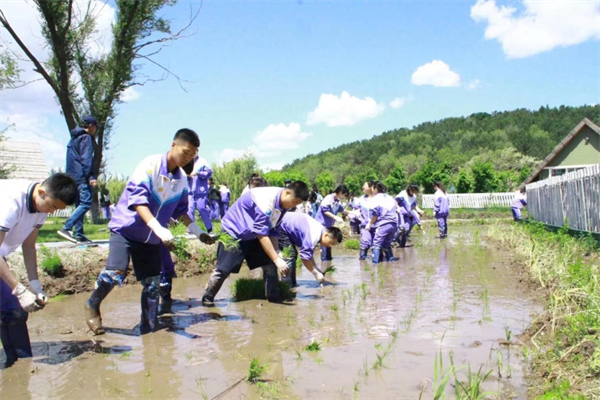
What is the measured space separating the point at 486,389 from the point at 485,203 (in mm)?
43559

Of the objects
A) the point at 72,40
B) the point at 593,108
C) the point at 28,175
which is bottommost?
the point at 28,175

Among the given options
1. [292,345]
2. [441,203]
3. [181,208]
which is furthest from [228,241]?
[441,203]

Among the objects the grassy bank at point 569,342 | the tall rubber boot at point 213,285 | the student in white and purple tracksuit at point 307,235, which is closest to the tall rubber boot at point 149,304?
the tall rubber boot at point 213,285

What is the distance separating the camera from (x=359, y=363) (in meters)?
4.46

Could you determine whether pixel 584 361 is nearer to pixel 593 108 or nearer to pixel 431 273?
pixel 431 273

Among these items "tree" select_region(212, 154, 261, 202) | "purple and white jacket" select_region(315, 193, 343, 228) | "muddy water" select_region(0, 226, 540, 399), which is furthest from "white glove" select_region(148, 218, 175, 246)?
"tree" select_region(212, 154, 261, 202)

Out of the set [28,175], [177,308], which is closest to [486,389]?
[177,308]

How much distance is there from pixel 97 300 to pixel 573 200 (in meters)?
11.8

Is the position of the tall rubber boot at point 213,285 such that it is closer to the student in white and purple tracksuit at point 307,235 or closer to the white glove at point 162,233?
the student in white and purple tracksuit at point 307,235

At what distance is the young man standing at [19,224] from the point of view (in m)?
3.96

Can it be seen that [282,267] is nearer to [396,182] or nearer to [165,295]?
[165,295]

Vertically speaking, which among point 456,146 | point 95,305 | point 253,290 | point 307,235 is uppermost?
point 456,146

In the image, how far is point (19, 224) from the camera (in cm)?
412

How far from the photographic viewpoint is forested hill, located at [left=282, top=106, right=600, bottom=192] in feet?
263
